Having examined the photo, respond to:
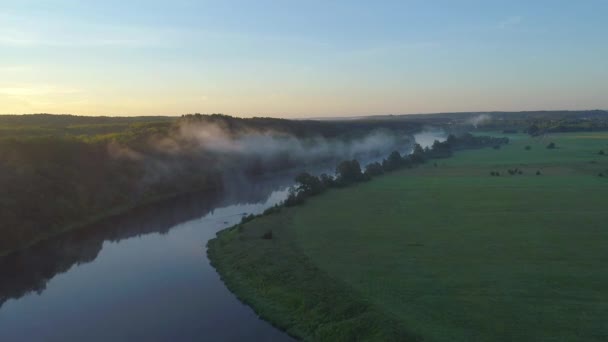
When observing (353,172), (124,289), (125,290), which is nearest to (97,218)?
(124,289)

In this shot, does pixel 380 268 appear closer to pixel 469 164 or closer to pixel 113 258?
pixel 113 258

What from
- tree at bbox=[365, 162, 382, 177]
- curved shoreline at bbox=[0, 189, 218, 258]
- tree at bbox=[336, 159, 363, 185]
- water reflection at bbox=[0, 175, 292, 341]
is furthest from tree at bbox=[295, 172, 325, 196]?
tree at bbox=[365, 162, 382, 177]

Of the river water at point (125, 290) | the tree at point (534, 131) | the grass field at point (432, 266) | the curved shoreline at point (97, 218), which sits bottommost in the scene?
the river water at point (125, 290)

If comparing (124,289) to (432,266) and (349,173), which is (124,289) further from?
(349,173)

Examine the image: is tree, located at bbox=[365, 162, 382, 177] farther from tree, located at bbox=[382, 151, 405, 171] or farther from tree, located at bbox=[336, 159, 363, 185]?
tree, located at bbox=[336, 159, 363, 185]

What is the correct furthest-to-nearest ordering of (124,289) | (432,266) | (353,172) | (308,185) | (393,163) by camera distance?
(393,163) < (353,172) < (308,185) < (124,289) < (432,266)

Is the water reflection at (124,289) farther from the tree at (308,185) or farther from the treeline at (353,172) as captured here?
the tree at (308,185)

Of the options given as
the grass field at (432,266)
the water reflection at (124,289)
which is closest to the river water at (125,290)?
the water reflection at (124,289)
